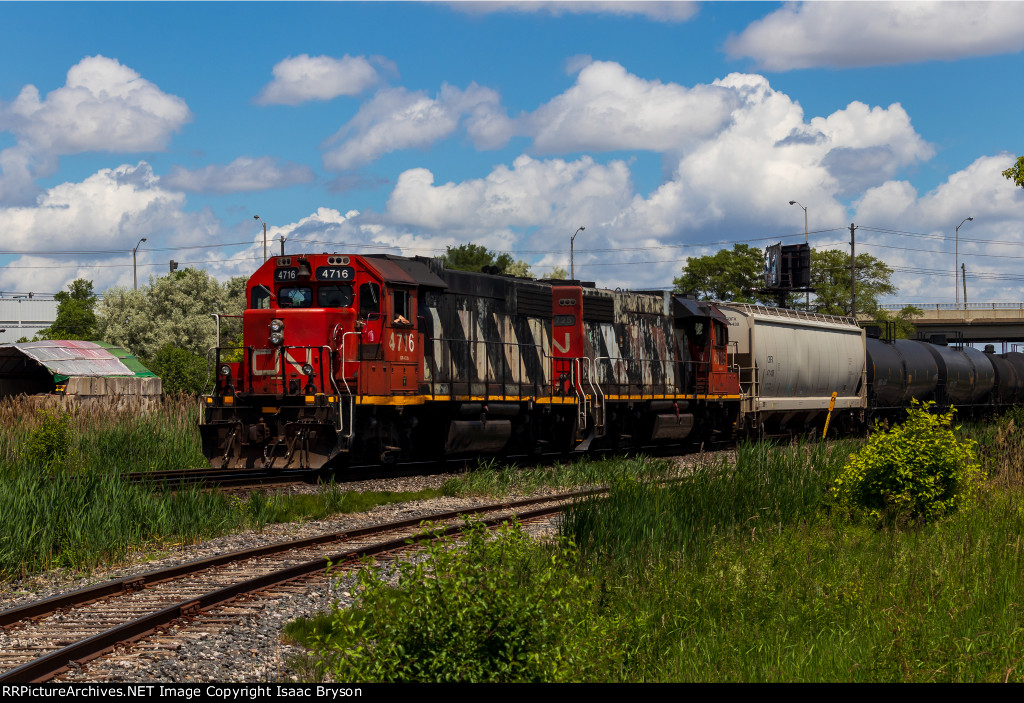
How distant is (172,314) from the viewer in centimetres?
7381

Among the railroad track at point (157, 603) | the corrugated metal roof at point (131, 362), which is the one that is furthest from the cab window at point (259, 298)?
the corrugated metal roof at point (131, 362)

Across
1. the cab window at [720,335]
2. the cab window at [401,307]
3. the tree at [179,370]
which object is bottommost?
the tree at [179,370]

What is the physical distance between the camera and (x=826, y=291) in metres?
71.9

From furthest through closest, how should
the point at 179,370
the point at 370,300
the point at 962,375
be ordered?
the point at 179,370 → the point at 962,375 → the point at 370,300

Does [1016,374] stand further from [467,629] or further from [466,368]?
[467,629]

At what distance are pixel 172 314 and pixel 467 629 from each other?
7226cm

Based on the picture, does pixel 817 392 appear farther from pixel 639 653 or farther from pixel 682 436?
pixel 639 653

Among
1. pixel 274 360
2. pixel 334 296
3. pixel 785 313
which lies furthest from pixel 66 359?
pixel 785 313

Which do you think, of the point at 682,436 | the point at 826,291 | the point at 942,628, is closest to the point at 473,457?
the point at 682,436

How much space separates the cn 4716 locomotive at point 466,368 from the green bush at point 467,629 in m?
11.2

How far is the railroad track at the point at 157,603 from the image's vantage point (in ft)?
23.8

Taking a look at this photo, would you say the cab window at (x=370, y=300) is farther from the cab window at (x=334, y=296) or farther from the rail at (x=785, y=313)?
the rail at (x=785, y=313)

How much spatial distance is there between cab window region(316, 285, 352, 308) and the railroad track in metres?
6.74

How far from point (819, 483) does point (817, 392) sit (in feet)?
58.4
